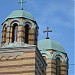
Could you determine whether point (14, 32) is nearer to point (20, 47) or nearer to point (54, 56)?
point (20, 47)

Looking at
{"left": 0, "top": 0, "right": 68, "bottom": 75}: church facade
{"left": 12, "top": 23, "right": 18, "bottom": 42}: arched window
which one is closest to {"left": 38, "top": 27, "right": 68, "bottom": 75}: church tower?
{"left": 0, "top": 0, "right": 68, "bottom": 75}: church facade

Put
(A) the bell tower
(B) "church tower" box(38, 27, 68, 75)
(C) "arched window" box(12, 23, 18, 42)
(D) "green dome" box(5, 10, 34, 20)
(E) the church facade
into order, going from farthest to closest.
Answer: (B) "church tower" box(38, 27, 68, 75), (D) "green dome" box(5, 10, 34, 20), (C) "arched window" box(12, 23, 18, 42), (A) the bell tower, (E) the church facade

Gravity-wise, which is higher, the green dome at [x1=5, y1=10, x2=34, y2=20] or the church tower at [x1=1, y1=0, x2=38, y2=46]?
the green dome at [x1=5, y1=10, x2=34, y2=20]

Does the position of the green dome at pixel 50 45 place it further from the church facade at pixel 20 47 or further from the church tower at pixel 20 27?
the church tower at pixel 20 27

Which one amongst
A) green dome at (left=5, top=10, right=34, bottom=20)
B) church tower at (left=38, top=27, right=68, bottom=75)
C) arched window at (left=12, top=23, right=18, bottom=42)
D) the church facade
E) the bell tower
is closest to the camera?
the church facade

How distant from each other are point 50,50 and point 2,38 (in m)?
5.58

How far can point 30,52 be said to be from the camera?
21.5 meters

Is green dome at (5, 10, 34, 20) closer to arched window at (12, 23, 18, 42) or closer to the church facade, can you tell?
the church facade

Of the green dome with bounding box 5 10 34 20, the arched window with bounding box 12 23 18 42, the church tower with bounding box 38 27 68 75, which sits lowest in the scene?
the church tower with bounding box 38 27 68 75

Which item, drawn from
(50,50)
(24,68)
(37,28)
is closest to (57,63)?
(50,50)

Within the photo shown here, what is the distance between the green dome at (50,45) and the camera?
2798 cm

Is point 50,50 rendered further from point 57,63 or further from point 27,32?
point 27,32

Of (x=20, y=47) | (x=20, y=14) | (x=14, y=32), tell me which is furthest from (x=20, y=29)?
(x=20, y=47)

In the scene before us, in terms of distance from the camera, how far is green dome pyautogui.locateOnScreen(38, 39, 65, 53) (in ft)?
91.8
